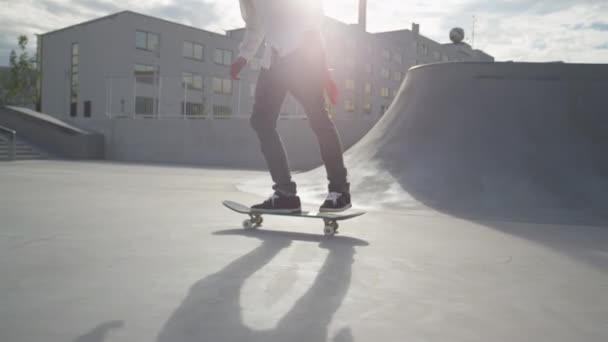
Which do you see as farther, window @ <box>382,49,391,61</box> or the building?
window @ <box>382,49,391,61</box>

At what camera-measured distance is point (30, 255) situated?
2.64 meters

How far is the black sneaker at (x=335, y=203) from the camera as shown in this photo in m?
3.59

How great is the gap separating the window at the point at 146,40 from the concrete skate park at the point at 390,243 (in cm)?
3739

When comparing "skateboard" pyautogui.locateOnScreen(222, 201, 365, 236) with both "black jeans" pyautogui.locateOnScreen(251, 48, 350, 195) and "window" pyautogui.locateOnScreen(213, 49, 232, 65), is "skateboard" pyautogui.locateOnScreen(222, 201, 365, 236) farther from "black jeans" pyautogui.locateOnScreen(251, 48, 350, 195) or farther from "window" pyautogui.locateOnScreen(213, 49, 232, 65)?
"window" pyautogui.locateOnScreen(213, 49, 232, 65)

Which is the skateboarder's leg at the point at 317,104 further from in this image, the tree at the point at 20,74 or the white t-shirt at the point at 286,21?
the tree at the point at 20,74

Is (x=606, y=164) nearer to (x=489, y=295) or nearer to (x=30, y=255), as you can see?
(x=489, y=295)

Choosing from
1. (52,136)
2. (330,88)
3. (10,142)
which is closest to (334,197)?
(330,88)

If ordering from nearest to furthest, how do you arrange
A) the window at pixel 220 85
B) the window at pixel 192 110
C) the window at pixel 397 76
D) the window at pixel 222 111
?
the window at pixel 220 85
the window at pixel 222 111
the window at pixel 192 110
the window at pixel 397 76

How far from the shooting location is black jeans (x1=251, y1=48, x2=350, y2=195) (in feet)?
11.9

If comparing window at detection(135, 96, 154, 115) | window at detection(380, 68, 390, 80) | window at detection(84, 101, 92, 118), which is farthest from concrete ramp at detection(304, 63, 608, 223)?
window at detection(380, 68, 390, 80)

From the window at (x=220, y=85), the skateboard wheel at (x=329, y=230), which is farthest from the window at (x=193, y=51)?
the skateboard wheel at (x=329, y=230)

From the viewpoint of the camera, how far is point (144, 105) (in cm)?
1711

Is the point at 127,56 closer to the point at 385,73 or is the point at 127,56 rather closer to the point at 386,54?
the point at 386,54

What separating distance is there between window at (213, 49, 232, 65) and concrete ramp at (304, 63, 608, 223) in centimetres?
4314
